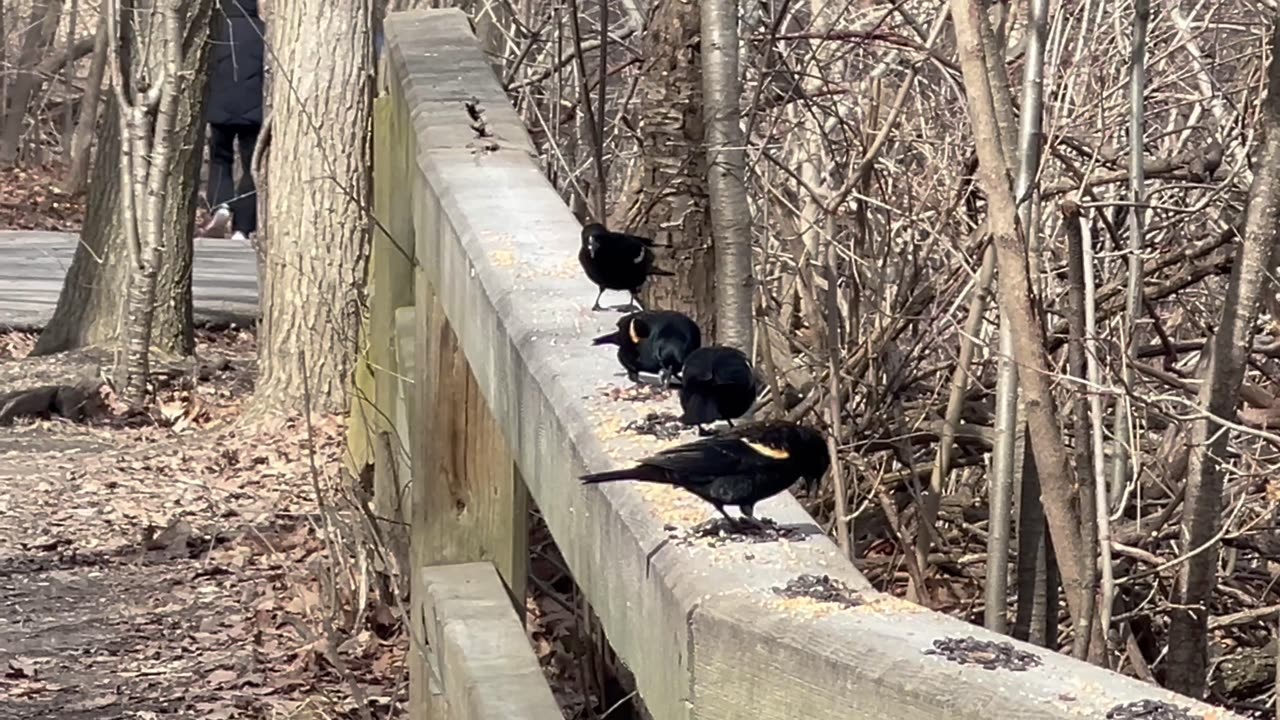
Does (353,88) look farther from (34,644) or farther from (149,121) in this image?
(34,644)

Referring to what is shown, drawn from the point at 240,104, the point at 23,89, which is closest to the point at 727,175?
the point at 240,104

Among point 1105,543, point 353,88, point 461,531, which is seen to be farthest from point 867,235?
point 353,88

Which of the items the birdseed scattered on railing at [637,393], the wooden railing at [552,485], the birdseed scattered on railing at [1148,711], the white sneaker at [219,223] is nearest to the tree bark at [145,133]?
the wooden railing at [552,485]

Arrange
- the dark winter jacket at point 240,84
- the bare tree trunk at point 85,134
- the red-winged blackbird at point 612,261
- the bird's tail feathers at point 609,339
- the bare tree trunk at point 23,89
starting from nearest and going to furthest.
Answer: the bird's tail feathers at point 609,339 < the red-winged blackbird at point 612,261 < the dark winter jacket at point 240,84 < the bare tree trunk at point 85,134 < the bare tree trunk at point 23,89

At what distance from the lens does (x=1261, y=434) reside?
3.90 meters

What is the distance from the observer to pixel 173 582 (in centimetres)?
629

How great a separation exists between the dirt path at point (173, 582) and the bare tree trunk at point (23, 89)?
43.8 ft

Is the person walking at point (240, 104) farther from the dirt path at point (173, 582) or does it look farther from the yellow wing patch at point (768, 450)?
the yellow wing patch at point (768, 450)

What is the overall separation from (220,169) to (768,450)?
14.7 metres

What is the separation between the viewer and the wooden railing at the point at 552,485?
142cm

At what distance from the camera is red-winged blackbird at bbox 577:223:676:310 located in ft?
9.67

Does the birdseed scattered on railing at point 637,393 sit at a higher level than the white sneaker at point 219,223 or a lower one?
higher

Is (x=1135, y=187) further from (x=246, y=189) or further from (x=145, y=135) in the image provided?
(x=246, y=189)

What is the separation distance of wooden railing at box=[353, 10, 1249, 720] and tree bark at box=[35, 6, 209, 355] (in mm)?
4884
